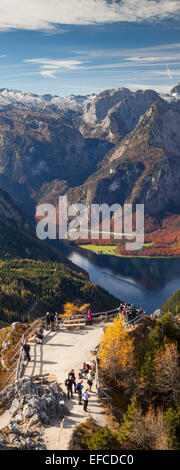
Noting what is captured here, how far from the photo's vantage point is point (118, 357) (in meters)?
54.7

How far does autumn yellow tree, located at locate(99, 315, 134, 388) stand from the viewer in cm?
5388

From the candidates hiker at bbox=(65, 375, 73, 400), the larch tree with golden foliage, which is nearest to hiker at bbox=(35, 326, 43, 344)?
hiker at bbox=(65, 375, 73, 400)

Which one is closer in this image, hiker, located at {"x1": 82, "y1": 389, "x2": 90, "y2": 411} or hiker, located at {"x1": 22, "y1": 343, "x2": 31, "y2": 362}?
hiker, located at {"x1": 82, "y1": 389, "x2": 90, "y2": 411}

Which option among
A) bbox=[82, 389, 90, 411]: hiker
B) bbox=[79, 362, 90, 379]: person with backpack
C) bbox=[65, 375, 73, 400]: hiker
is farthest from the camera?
bbox=[79, 362, 90, 379]: person with backpack

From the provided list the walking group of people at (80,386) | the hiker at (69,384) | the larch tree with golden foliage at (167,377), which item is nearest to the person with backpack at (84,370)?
the walking group of people at (80,386)

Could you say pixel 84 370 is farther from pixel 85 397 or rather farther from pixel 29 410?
pixel 29 410

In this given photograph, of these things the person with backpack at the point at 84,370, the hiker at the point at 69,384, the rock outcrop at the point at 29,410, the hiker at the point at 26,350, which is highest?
the hiker at the point at 26,350

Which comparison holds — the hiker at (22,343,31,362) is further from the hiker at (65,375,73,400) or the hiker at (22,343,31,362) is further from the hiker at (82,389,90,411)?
the hiker at (82,389,90,411)

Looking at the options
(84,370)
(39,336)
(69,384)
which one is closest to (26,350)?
(39,336)

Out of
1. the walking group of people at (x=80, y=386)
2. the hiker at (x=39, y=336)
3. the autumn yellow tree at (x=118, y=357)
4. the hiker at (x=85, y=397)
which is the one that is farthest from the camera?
the hiker at (x=39, y=336)

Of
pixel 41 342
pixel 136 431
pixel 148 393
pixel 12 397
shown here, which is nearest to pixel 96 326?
pixel 41 342

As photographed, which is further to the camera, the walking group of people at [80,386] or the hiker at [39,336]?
the hiker at [39,336]

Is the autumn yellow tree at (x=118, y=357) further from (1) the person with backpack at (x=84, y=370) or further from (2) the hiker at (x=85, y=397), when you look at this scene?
(2) the hiker at (x=85, y=397)

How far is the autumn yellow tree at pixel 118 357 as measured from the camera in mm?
53875
